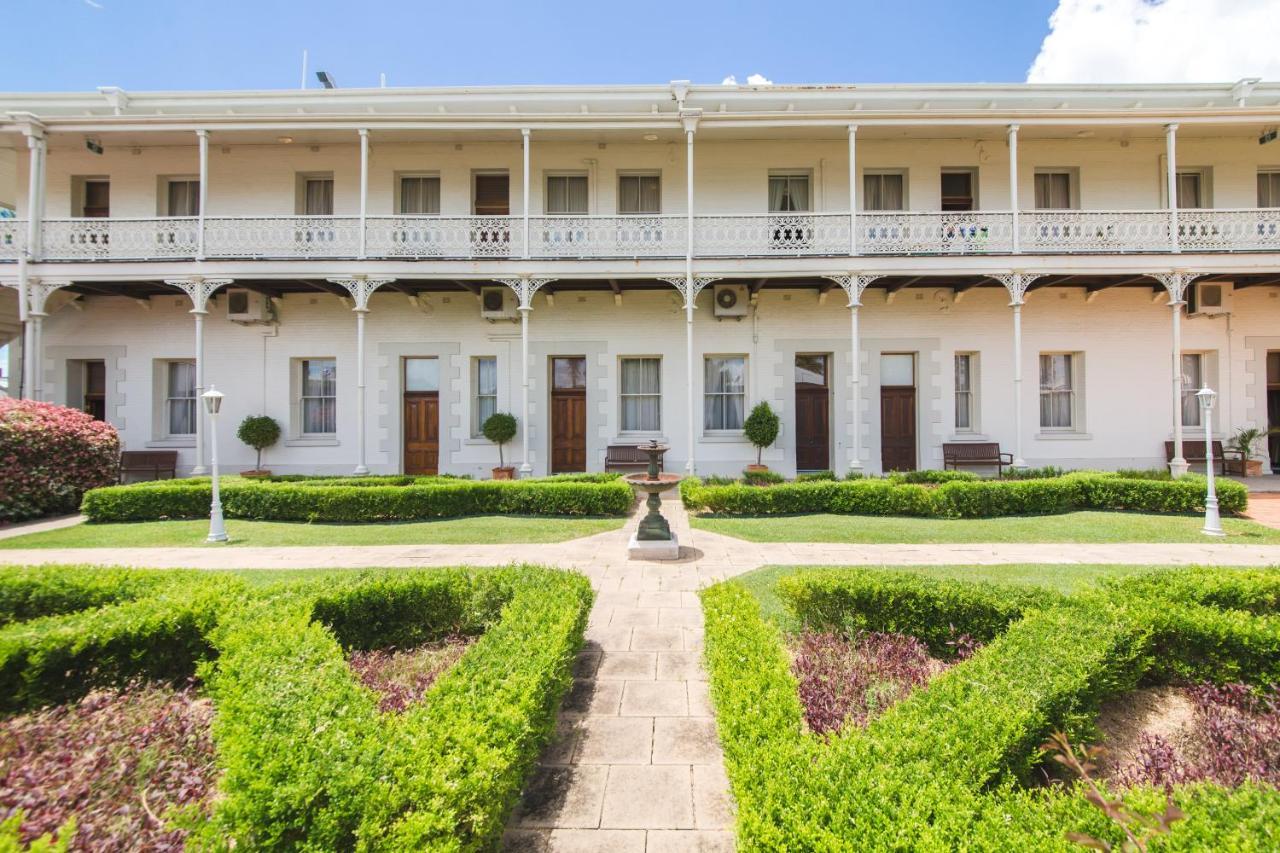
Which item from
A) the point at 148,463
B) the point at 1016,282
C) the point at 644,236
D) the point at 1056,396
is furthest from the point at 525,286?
the point at 1056,396

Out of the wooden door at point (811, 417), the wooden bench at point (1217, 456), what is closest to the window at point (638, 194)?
the wooden door at point (811, 417)

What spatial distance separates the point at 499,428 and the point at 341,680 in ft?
33.6

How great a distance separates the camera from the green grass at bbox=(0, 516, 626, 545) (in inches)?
323

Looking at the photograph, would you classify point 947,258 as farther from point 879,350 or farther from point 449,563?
point 449,563

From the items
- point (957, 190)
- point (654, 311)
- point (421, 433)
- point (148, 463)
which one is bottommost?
point (148, 463)

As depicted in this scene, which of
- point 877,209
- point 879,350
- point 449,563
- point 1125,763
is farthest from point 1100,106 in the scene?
point 449,563

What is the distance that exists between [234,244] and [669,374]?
10.4 metres

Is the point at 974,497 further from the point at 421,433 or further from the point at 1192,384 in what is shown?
the point at 421,433

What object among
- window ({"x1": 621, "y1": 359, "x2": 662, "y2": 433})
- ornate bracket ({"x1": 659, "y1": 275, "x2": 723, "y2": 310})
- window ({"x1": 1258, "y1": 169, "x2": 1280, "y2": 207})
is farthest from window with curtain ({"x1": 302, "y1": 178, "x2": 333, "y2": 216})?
window ({"x1": 1258, "y1": 169, "x2": 1280, "y2": 207})

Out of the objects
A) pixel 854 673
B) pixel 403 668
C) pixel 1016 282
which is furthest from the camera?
pixel 1016 282

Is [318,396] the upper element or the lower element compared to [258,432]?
upper

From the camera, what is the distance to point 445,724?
248 cm

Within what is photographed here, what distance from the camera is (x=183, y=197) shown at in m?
14.0

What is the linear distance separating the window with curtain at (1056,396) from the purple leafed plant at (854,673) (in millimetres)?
12462
